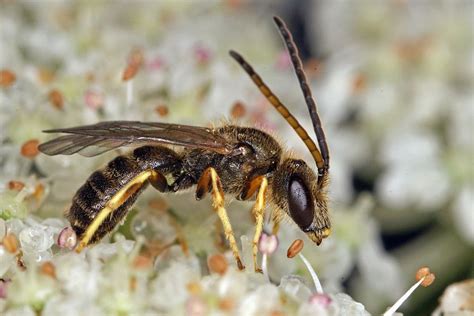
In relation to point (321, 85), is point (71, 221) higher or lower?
higher

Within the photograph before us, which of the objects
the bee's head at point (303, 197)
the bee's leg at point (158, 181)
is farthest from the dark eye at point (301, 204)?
the bee's leg at point (158, 181)

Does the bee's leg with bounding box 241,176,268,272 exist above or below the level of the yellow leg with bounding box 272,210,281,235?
above

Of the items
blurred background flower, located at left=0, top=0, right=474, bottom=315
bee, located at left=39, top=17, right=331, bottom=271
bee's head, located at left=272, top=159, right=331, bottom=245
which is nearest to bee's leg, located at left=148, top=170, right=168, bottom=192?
bee, located at left=39, top=17, right=331, bottom=271

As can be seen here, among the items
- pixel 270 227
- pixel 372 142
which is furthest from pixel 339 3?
pixel 270 227

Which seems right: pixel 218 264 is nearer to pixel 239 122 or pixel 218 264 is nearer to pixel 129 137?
pixel 129 137

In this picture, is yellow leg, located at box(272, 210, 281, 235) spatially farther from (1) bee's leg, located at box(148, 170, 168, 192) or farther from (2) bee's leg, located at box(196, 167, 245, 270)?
(1) bee's leg, located at box(148, 170, 168, 192)

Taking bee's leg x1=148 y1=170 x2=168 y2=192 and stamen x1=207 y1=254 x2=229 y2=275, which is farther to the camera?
bee's leg x1=148 y1=170 x2=168 y2=192

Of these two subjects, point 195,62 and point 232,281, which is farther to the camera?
point 195,62

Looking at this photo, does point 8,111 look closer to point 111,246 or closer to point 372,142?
point 111,246

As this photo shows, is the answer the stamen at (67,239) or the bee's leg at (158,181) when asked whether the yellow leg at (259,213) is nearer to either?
the bee's leg at (158,181)
